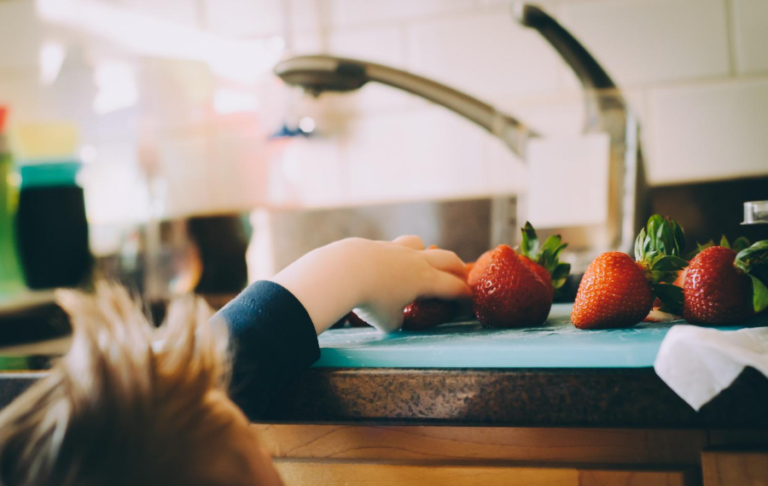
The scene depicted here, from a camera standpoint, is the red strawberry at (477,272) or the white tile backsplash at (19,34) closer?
the red strawberry at (477,272)

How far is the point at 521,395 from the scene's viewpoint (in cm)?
38

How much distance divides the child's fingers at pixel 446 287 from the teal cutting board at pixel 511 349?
0.17ft

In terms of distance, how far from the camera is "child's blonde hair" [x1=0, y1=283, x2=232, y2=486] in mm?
249

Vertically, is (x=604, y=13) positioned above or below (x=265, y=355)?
above

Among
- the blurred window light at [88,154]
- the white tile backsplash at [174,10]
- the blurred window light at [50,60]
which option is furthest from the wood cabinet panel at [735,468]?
the blurred window light at [50,60]

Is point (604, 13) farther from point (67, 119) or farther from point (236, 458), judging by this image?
point (67, 119)

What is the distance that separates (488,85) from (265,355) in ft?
2.71

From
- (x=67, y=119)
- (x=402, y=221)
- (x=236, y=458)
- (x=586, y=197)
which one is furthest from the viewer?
(x=67, y=119)

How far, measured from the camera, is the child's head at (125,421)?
9.8 inches

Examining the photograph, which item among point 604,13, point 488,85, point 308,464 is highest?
point 604,13

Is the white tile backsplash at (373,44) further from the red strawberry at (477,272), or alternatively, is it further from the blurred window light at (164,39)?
the red strawberry at (477,272)

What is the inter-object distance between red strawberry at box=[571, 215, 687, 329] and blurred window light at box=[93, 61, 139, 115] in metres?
1.18

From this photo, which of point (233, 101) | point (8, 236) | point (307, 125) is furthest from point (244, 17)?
point (8, 236)

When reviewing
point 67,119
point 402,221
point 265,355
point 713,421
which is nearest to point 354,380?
point 265,355
